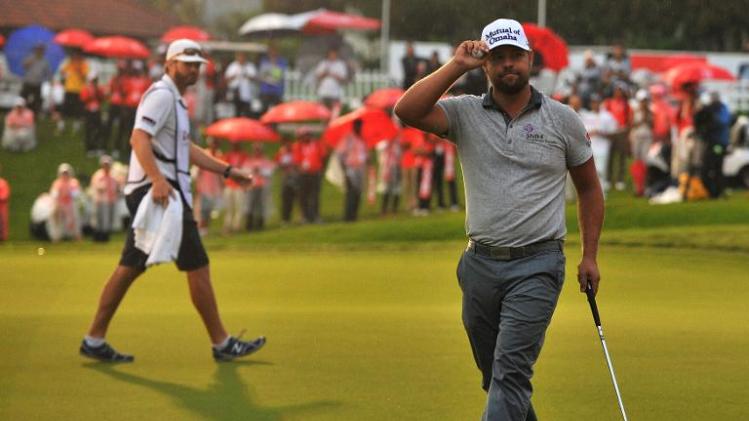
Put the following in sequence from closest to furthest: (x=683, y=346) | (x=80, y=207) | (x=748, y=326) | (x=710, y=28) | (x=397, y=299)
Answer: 1. (x=683, y=346)
2. (x=748, y=326)
3. (x=397, y=299)
4. (x=80, y=207)
5. (x=710, y=28)

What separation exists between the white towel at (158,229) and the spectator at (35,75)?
26.4m

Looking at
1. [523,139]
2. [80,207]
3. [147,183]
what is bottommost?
[80,207]

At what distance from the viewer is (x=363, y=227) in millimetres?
22469

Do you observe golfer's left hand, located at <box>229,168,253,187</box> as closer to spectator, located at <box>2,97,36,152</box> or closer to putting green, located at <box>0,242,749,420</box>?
putting green, located at <box>0,242,749,420</box>

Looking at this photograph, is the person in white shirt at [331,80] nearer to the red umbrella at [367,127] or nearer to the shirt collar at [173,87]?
the red umbrella at [367,127]

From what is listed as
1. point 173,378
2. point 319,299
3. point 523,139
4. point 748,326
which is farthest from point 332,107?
point 523,139

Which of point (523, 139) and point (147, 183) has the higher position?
point (523, 139)

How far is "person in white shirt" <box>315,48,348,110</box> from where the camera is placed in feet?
112

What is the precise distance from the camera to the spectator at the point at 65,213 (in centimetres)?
2372

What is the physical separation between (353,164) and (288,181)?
1284 mm

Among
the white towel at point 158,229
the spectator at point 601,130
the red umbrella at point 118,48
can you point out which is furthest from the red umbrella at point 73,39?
the white towel at point 158,229

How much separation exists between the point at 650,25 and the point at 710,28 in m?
5.60

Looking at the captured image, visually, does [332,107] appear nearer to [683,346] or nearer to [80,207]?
[80,207]

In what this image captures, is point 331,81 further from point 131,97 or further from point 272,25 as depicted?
point 131,97
